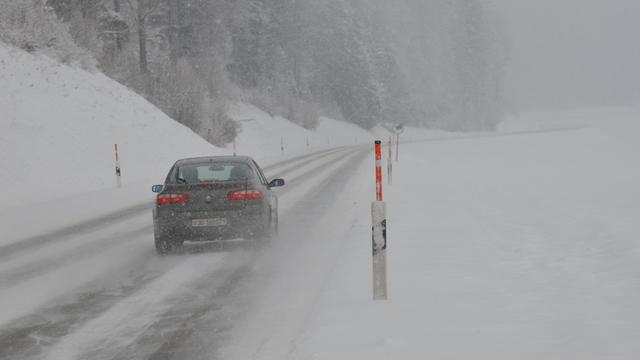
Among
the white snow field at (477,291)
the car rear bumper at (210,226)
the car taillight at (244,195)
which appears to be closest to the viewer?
the white snow field at (477,291)

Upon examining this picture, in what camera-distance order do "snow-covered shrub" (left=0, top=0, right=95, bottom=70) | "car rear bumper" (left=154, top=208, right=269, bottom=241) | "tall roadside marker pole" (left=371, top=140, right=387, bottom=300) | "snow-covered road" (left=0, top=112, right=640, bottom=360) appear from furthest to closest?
1. "snow-covered shrub" (left=0, top=0, right=95, bottom=70)
2. "car rear bumper" (left=154, top=208, right=269, bottom=241)
3. "tall roadside marker pole" (left=371, top=140, right=387, bottom=300)
4. "snow-covered road" (left=0, top=112, right=640, bottom=360)

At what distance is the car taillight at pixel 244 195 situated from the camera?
1049 centimetres

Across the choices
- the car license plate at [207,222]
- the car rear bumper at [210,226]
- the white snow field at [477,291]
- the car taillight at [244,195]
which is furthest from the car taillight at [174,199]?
the white snow field at [477,291]

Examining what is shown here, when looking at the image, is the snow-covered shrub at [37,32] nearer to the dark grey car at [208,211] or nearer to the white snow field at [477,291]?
the white snow field at [477,291]

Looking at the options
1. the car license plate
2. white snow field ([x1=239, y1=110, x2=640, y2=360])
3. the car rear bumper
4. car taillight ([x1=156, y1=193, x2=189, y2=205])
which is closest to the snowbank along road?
the car rear bumper

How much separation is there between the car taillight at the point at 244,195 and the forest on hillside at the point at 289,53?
1840cm

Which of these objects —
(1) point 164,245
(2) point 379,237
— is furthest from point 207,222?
(2) point 379,237

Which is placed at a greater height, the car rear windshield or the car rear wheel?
the car rear windshield

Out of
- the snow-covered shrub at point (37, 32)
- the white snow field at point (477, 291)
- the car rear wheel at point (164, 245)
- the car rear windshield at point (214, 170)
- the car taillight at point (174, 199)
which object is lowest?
the white snow field at point (477, 291)

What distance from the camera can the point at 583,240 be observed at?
34.7ft

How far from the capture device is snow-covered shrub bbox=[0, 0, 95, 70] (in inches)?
1021

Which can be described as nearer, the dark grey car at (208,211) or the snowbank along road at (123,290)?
the snowbank along road at (123,290)

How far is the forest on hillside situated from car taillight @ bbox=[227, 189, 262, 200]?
1840 cm

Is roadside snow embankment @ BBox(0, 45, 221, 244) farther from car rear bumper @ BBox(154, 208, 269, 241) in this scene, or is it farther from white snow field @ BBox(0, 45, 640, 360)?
car rear bumper @ BBox(154, 208, 269, 241)
